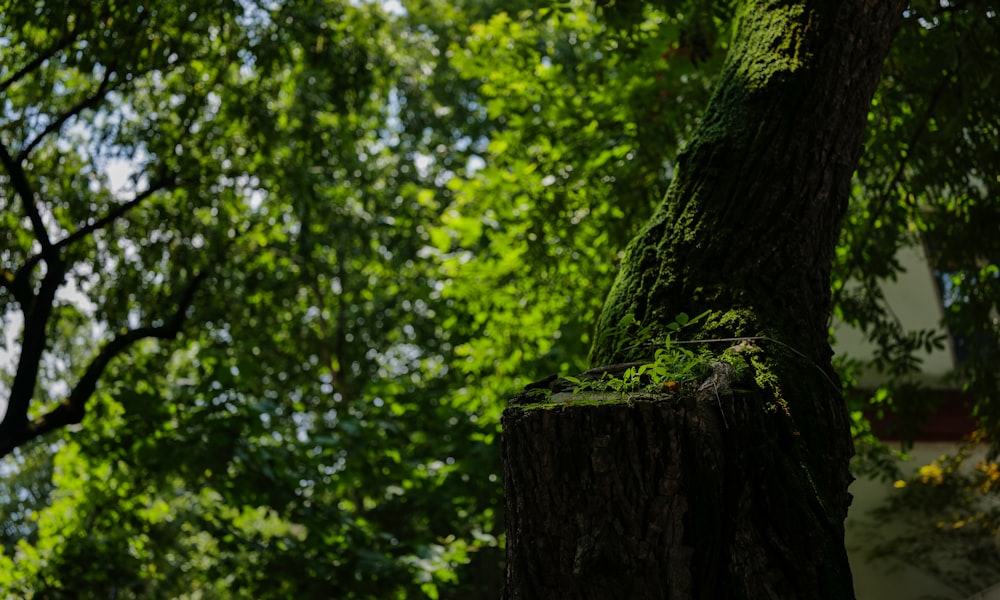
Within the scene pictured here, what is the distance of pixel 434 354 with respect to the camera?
49.1 feet

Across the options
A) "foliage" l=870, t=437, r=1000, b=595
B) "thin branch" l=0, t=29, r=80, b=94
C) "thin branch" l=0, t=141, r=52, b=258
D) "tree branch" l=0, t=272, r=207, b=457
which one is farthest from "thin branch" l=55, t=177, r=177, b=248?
"foliage" l=870, t=437, r=1000, b=595

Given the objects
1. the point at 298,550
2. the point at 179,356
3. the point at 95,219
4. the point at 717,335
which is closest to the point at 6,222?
the point at 95,219

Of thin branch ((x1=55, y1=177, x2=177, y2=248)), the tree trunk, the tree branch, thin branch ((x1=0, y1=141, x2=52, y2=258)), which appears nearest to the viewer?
the tree trunk

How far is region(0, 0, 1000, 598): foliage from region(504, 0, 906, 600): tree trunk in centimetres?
241

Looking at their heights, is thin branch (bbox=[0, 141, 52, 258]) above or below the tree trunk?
above

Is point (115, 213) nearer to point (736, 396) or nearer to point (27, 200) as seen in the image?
point (27, 200)

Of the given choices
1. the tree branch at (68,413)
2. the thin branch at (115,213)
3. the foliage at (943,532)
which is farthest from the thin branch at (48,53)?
the foliage at (943,532)

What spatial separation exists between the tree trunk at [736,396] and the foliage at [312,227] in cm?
241

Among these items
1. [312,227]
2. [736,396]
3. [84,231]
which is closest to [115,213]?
[84,231]

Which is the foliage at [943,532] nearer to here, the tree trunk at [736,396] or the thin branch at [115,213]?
the thin branch at [115,213]

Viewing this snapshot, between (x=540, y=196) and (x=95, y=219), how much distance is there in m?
3.77

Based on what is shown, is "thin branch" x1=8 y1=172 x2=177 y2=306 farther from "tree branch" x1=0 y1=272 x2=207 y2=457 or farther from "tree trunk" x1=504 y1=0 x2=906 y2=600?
"tree trunk" x1=504 y1=0 x2=906 y2=600

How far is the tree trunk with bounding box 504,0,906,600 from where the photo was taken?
224 centimetres

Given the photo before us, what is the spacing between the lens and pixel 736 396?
240 centimetres
